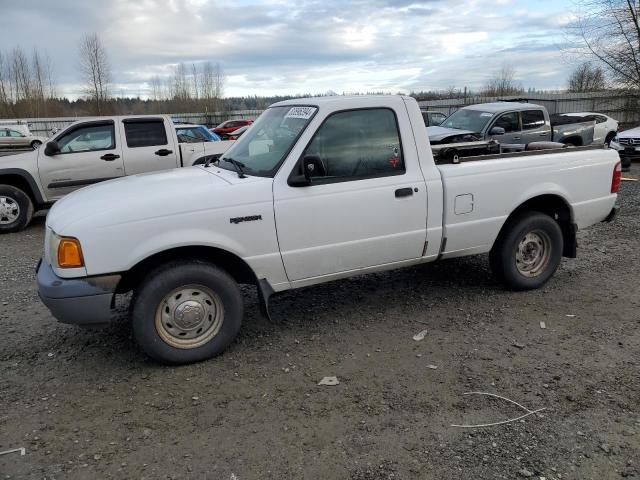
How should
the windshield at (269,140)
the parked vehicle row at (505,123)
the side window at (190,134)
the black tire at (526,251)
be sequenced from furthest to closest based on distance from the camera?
the side window at (190,134) → the parked vehicle row at (505,123) → the black tire at (526,251) → the windshield at (269,140)

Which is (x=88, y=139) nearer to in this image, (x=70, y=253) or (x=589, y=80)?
(x=70, y=253)

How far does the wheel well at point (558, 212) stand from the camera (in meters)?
5.03

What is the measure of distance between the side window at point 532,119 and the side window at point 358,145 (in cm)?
969

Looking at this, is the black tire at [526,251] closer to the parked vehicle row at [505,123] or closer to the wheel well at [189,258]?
the wheel well at [189,258]

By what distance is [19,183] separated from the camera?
864 centimetres

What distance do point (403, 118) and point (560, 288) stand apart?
8.35ft

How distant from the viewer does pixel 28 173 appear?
844cm

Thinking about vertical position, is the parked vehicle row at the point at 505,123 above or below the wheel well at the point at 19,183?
above

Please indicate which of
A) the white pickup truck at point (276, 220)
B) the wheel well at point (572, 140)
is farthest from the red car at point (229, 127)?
the white pickup truck at point (276, 220)

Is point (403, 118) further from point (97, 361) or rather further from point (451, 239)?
point (97, 361)

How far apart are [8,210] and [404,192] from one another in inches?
286

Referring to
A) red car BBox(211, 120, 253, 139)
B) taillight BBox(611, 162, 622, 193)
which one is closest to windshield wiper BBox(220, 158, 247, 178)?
taillight BBox(611, 162, 622, 193)

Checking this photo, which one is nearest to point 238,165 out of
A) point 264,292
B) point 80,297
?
point 264,292

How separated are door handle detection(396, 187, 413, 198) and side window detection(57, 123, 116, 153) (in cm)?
642
